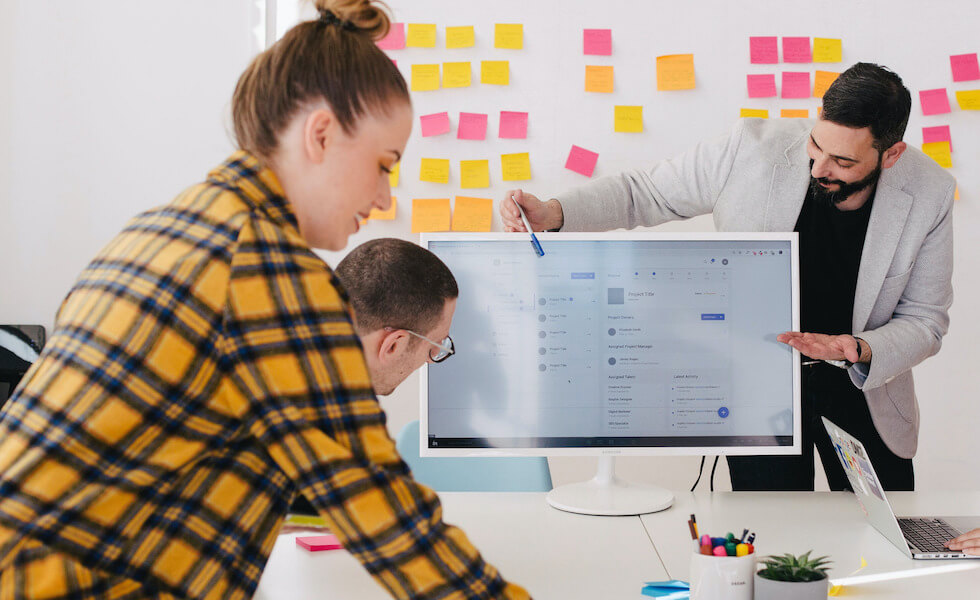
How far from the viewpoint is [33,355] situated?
8.80 ft

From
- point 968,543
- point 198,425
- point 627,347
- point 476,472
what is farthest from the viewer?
point 476,472

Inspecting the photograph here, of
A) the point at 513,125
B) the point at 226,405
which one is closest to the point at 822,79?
the point at 513,125

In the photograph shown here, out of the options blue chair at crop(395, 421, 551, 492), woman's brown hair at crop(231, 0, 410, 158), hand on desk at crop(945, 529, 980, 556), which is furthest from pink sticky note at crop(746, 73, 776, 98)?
woman's brown hair at crop(231, 0, 410, 158)

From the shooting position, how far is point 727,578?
1.07 meters

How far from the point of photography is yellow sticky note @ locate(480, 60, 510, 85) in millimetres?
2723

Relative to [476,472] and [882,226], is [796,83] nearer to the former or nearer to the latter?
[882,226]

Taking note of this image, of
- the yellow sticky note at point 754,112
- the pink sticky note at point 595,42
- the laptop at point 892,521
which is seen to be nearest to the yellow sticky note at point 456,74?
the pink sticky note at point 595,42

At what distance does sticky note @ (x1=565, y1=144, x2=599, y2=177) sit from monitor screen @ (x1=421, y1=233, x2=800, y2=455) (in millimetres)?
1190

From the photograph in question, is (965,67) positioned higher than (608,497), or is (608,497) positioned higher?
(965,67)

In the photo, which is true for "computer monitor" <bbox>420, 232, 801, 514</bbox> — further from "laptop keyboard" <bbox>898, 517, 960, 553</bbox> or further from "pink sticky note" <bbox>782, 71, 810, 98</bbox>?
"pink sticky note" <bbox>782, 71, 810, 98</bbox>

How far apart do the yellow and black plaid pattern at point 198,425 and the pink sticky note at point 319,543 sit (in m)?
0.61

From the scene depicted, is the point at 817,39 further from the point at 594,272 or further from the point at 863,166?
the point at 594,272

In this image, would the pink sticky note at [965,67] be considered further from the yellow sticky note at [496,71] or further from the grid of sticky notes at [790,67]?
the yellow sticky note at [496,71]

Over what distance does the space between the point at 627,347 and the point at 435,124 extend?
1.37 metres
